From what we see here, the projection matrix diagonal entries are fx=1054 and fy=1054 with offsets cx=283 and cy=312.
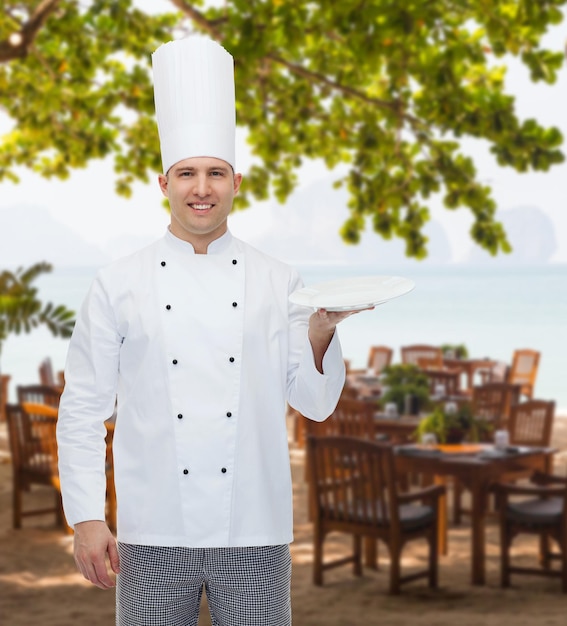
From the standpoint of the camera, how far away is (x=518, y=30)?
5078 mm

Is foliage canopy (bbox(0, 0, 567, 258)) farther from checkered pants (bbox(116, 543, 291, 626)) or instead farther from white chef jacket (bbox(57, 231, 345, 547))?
checkered pants (bbox(116, 543, 291, 626))

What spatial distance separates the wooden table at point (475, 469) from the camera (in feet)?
17.5

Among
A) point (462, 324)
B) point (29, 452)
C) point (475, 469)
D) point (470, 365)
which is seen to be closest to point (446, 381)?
point (470, 365)

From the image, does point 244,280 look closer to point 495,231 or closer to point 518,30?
point 518,30

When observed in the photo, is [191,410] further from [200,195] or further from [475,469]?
[475,469]

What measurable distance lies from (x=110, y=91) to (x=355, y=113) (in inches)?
73.2

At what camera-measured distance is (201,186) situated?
1809 mm

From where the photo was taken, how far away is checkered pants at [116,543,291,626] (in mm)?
1799

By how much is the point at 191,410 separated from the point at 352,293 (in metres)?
0.35

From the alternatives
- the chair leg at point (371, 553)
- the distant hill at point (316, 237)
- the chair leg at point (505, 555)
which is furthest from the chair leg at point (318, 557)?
the distant hill at point (316, 237)

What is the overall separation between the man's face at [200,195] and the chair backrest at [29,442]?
4605 mm

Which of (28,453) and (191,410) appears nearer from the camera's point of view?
(191,410)

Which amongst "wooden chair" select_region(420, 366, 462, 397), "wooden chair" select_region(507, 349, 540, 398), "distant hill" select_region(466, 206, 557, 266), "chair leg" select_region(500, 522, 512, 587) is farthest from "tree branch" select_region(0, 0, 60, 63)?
"distant hill" select_region(466, 206, 557, 266)

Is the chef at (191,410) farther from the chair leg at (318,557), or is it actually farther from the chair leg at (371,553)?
the chair leg at (371,553)
